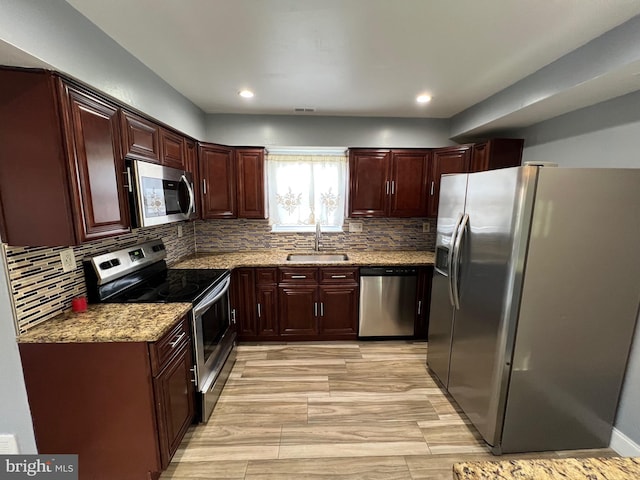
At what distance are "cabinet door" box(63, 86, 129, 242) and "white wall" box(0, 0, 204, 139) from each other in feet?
0.42

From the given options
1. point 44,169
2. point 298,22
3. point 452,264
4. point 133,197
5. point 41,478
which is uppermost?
point 298,22

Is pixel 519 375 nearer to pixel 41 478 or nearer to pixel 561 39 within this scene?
pixel 561 39

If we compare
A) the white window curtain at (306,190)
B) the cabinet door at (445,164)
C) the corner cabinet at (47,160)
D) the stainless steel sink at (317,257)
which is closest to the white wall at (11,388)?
the corner cabinet at (47,160)

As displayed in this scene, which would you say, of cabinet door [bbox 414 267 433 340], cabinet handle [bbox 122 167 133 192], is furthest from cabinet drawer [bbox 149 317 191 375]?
cabinet door [bbox 414 267 433 340]

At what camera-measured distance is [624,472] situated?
68cm

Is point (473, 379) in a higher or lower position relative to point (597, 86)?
lower

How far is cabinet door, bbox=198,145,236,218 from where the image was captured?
2.86 metres

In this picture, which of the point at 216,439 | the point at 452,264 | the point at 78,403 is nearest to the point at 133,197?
the point at 78,403

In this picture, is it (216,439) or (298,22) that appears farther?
(216,439)

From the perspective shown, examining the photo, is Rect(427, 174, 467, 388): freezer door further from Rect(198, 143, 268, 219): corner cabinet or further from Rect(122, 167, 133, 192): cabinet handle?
Rect(122, 167, 133, 192): cabinet handle

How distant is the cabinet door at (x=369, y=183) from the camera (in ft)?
10.1

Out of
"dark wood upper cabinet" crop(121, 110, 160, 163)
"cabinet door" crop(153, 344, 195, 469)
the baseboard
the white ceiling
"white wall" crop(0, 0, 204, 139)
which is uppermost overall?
the white ceiling

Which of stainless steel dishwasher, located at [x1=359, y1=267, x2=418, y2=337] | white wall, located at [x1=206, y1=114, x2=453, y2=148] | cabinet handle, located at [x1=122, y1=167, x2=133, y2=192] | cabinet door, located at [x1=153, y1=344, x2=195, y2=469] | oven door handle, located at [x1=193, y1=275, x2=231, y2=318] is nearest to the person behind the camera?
cabinet door, located at [x1=153, y1=344, x2=195, y2=469]

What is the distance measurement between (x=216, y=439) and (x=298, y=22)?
2595 millimetres
